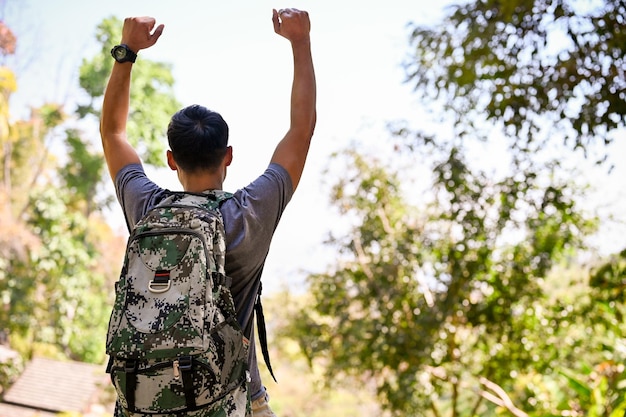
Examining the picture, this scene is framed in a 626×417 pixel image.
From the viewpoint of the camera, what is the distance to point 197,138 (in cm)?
95

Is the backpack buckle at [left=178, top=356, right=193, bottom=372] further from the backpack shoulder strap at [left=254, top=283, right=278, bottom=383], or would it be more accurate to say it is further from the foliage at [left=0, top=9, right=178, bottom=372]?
the foliage at [left=0, top=9, right=178, bottom=372]

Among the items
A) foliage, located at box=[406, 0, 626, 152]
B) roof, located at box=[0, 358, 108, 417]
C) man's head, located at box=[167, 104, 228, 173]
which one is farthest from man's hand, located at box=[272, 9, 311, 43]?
roof, located at box=[0, 358, 108, 417]

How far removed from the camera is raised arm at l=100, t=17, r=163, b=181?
3.59 ft

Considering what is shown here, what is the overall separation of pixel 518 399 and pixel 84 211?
7.79m

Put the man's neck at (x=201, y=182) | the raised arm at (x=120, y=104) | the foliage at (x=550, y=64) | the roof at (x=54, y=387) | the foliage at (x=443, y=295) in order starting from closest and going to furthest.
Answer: the man's neck at (x=201, y=182) < the raised arm at (x=120, y=104) < the foliage at (x=550, y=64) < the foliage at (x=443, y=295) < the roof at (x=54, y=387)

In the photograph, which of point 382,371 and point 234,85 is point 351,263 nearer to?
point 382,371

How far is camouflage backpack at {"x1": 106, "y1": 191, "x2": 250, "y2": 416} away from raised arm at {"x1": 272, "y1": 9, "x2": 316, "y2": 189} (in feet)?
0.46

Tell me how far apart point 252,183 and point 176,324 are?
21 cm

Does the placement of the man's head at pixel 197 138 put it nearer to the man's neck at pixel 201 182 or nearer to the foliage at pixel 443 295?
the man's neck at pixel 201 182

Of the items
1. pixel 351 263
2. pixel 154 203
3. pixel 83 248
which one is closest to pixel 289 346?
pixel 351 263

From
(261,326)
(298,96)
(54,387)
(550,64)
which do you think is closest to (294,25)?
(298,96)

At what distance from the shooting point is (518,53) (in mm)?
3072

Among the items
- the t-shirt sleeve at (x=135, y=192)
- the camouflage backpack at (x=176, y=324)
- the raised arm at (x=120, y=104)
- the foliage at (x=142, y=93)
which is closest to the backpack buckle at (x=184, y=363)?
the camouflage backpack at (x=176, y=324)

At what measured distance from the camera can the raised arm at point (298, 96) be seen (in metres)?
1.00
